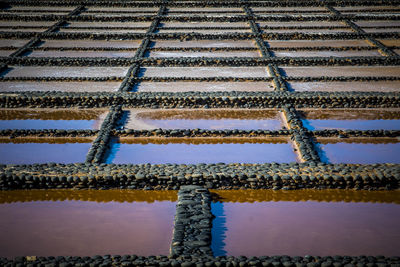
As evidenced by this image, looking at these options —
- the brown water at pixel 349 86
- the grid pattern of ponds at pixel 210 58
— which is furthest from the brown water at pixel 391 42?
the brown water at pixel 349 86

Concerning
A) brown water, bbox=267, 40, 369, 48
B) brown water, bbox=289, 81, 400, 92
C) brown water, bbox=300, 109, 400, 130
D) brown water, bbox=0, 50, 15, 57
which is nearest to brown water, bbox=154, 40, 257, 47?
brown water, bbox=267, 40, 369, 48

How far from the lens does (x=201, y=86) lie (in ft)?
37.7

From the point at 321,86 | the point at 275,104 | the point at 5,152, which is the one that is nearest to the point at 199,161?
the point at 275,104

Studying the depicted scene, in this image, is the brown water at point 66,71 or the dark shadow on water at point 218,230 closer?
the dark shadow on water at point 218,230

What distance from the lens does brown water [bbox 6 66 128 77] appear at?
12469 mm

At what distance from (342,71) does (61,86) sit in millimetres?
8969

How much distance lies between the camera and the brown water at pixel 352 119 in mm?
9305

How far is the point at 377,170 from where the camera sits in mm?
7000

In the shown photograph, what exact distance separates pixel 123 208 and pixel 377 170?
15.2 feet

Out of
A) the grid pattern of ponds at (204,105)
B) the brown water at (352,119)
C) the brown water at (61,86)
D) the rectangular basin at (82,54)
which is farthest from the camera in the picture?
the rectangular basin at (82,54)

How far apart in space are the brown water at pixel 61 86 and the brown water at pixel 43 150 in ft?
9.37

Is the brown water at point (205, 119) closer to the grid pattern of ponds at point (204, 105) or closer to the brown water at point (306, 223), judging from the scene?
the grid pattern of ponds at point (204, 105)

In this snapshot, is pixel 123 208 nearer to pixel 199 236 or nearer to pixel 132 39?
pixel 199 236

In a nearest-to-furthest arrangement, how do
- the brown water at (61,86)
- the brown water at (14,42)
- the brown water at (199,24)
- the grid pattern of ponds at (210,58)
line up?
the grid pattern of ponds at (210,58) < the brown water at (61,86) < the brown water at (14,42) < the brown water at (199,24)
